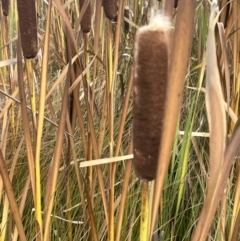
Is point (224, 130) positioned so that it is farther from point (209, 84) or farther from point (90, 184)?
point (90, 184)

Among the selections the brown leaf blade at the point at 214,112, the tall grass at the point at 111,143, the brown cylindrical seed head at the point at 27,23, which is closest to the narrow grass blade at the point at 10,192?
the tall grass at the point at 111,143

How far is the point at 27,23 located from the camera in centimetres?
59

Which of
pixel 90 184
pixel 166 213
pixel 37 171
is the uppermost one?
pixel 37 171

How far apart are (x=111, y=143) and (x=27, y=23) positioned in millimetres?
249

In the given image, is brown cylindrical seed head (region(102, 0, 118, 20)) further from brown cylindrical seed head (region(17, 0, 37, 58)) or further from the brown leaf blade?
the brown leaf blade

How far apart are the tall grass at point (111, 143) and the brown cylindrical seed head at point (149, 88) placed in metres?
0.02

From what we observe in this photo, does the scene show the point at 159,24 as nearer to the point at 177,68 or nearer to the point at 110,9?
the point at 177,68

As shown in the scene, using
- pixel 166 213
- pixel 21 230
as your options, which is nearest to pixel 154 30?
pixel 21 230

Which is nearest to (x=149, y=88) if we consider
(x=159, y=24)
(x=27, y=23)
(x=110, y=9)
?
(x=159, y=24)

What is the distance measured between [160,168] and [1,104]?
1.06 meters

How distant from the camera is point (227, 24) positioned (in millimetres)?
838

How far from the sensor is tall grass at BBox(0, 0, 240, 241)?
0.39m

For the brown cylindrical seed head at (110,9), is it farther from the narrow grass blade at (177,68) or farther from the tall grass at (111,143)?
the narrow grass blade at (177,68)

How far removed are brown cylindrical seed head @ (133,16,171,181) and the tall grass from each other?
2 centimetres
